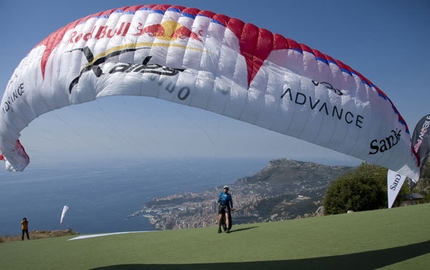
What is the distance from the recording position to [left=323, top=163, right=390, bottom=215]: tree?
2609 cm

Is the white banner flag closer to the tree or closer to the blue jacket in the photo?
the blue jacket

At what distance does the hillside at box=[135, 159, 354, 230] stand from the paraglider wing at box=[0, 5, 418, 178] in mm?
41425

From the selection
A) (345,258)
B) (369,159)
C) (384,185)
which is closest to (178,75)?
(369,159)

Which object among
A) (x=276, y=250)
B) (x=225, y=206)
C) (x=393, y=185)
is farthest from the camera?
(x=393, y=185)

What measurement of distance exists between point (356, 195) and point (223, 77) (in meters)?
26.1

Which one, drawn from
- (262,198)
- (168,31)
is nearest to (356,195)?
(168,31)

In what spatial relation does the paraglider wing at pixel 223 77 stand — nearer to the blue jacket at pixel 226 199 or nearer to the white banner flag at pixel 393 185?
the blue jacket at pixel 226 199

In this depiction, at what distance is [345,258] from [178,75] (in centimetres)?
368

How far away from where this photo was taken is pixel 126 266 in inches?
195

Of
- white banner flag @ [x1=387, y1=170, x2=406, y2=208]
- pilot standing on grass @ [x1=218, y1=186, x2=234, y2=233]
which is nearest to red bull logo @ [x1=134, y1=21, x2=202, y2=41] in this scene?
pilot standing on grass @ [x1=218, y1=186, x2=234, y2=233]

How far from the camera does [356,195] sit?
86.5 ft

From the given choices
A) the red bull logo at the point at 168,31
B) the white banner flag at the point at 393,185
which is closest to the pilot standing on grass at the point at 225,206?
the red bull logo at the point at 168,31

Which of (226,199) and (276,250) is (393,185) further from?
(276,250)

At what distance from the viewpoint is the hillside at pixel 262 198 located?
51125mm
